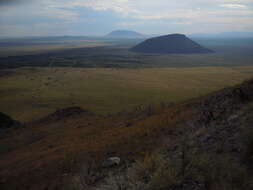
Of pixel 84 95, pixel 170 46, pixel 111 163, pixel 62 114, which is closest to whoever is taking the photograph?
pixel 111 163

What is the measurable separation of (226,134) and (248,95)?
11.3ft

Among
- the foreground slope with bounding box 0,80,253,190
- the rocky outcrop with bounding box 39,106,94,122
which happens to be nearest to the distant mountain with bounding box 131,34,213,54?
the rocky outcrop with bounding box 39,106,94,122

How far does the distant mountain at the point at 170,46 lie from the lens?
152m

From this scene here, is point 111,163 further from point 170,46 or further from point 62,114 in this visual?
point 170,46

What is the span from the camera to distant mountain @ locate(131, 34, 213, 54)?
15212 cm

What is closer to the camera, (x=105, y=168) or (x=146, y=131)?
(x=105, y=168)

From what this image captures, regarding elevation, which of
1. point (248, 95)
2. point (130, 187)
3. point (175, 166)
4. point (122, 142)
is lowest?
point (122, 142)

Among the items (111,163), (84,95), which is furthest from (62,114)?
(84,95)

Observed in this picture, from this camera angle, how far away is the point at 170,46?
15662 centimetres

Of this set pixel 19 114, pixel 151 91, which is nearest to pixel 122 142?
pixel 19 114

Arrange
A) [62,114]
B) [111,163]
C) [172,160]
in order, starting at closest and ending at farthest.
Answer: [172,160], [111,163], [62,114]

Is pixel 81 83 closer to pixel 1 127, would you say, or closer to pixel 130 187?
pixel 1 127

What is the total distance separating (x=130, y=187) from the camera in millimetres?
4543

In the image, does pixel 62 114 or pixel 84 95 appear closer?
pixel 62 114
